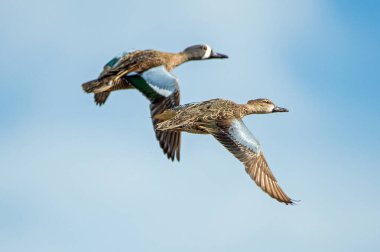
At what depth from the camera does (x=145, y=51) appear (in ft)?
81.6

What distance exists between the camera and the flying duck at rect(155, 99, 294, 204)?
821 inches

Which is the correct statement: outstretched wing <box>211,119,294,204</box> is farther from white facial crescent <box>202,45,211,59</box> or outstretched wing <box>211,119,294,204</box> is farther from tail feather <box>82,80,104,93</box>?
white facial crescent <box>202,45,211,59</box>

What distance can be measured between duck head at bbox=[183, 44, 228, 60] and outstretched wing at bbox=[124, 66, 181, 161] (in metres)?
2.16

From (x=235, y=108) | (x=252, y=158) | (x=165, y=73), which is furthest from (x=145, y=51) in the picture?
(x=252, y=158)

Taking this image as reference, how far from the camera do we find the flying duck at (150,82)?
2339 centimetres

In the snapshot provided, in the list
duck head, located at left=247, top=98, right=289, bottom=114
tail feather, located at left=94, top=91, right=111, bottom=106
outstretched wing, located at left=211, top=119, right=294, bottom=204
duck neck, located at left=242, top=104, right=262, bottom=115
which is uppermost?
tail feather, located at left=94, top=91, right=111, bottom=106

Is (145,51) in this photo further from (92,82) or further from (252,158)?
(252,158)

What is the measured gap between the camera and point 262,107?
23.8m

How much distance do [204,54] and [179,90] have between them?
3131mm

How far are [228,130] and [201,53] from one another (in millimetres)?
5421

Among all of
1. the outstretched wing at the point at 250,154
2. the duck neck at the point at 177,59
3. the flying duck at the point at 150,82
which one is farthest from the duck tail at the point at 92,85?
the outstretched wing at the point at 250,154

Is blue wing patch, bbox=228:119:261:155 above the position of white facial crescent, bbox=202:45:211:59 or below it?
below

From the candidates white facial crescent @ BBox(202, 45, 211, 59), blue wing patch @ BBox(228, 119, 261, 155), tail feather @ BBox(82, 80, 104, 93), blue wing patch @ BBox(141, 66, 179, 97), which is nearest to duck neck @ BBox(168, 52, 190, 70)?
white facial crescent @ BBox(202, 45, 211, 59)

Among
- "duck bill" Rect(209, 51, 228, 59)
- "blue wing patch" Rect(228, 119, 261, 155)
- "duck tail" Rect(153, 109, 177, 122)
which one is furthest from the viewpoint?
"duck bill" Rect(209, 51, 228, 59)
